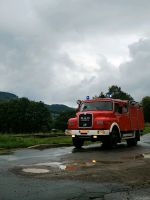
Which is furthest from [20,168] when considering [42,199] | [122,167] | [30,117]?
[30,117]

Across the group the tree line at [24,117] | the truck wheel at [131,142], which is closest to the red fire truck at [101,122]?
the truck wheel at [131,142]

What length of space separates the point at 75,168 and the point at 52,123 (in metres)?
110

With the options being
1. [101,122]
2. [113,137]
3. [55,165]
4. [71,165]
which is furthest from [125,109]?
[55,165]

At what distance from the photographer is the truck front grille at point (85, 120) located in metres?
22.8

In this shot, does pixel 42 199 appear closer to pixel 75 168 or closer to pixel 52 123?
pixel 75 168

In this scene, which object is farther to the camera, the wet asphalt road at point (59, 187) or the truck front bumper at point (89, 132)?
the truck front bumper at point (89, 132)

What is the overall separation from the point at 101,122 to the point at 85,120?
2.75 ft

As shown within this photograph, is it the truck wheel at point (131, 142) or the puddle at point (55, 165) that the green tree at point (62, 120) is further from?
the puddle at point (55, 165)

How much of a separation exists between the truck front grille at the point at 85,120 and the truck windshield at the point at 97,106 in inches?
33.7

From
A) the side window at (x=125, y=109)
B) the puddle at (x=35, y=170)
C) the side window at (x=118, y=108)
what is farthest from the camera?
the side window at (x=125, y=109)

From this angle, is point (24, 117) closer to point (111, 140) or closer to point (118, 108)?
point (118, 108)

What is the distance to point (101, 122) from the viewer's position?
2247cm

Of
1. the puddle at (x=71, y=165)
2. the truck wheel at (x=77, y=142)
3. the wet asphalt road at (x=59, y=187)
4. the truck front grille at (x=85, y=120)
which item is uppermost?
the truck front grille at (x=85, y=120)

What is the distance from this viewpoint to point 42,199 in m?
8.59
